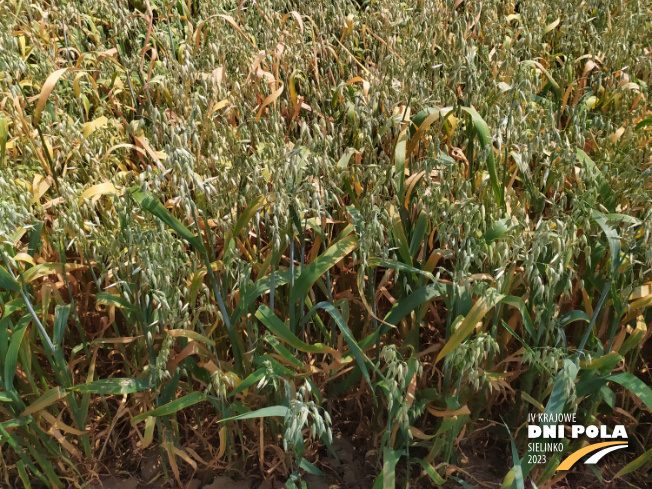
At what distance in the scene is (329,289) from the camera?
1549mm

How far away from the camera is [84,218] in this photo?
1.67 m

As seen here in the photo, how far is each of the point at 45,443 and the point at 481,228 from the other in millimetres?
1265

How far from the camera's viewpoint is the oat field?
140 centimetres

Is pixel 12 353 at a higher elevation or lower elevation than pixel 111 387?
higher

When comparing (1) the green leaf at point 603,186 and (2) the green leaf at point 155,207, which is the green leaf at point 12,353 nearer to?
(2) the green leaf at point 155,207

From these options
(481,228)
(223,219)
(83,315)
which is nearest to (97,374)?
(83,315)

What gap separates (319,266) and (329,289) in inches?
4.4

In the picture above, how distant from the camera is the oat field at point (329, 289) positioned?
4.58ft

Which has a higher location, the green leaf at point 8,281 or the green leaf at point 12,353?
the green leaf at point 8,281

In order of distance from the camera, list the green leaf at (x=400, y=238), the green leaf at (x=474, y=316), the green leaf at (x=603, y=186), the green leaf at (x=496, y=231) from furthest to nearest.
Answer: the green leaf at (x=603, y=186) → the green leaf at (x=400, y=238) → the green leaf at (x=496, y=231) → the green leaf at (x=474, y=316)

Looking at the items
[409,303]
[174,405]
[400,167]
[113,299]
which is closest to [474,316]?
[409,303]

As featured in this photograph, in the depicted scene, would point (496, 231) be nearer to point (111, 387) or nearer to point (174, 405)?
point (174, 405)
